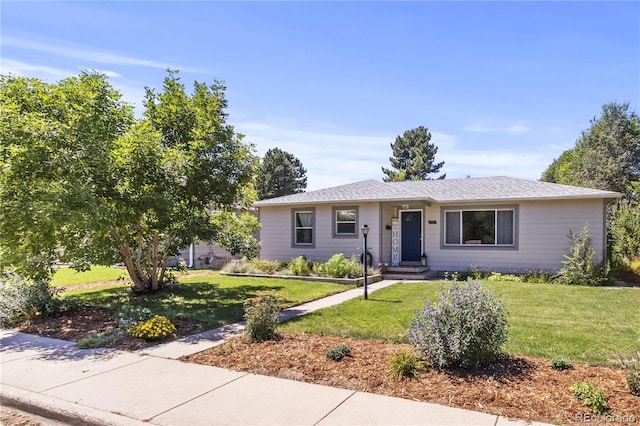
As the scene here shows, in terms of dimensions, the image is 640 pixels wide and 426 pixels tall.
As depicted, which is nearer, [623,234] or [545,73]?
[545,73]

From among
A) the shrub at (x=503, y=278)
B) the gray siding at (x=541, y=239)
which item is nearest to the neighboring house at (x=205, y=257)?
the gray siding at (x=541, y=239)

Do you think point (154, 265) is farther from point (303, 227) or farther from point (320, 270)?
point (303, 227)

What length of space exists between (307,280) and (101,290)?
20.5 feet

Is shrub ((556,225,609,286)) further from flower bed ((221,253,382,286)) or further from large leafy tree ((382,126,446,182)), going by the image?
large leafy tree ((382,126,446,182))

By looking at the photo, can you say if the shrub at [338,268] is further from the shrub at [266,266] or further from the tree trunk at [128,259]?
the tree trunk at [128,259]

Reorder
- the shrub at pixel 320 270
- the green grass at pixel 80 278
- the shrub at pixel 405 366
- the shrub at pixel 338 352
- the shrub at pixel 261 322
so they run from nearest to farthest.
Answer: the shrub at pixel 405 366 < the shrub at pixel 338 352 < the shrub at pixel 261 322 < the shrub at pixel 320 270 < the green grass at pixel 80 278

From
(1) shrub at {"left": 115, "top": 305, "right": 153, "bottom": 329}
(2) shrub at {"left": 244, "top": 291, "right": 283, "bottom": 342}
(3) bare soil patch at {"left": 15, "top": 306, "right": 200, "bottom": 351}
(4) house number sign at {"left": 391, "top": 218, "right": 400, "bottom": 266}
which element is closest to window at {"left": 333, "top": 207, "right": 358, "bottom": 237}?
(4) house number sign at {"left": 391, "top": 218, "right": 400, "bottom": 266}

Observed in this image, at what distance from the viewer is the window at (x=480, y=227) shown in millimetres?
14070

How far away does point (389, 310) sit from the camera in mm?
8062

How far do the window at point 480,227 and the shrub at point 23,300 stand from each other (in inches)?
483

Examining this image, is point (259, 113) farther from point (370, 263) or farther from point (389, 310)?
point (389, 310)

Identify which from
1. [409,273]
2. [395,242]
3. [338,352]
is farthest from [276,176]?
Result: [338,352]

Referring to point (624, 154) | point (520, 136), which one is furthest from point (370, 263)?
point (624, 154)

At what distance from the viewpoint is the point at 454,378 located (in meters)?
4.14
